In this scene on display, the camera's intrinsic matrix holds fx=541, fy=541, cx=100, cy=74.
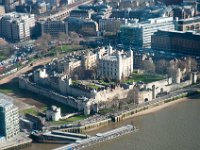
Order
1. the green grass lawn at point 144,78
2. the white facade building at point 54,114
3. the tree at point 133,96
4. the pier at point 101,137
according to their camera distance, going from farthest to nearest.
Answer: the green grass lawn at point 144,78, the tree at point 133,96, the white facade building at point 54,114, the pier at point 101,137

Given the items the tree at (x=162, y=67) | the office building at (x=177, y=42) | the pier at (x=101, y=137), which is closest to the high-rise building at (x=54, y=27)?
the office building at (x=177, y=42)

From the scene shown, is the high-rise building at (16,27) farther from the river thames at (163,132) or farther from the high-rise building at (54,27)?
the river thames at (163,132)

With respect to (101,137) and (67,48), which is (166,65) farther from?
(101,137)

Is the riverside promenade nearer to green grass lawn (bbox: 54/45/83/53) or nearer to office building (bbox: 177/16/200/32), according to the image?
green grass lawn (bbox: 54/45/83/53)

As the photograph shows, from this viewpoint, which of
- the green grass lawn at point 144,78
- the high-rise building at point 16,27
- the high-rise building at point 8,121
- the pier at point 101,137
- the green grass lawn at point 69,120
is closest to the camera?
the pier at point 101,137

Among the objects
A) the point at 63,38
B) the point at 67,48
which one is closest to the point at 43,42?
the point at 63,38

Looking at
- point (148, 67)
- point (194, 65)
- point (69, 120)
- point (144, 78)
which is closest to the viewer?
point (69, 120)

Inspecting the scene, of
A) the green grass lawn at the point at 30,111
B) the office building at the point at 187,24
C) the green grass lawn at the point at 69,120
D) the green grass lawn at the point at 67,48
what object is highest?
the office building at the point at 187,24
